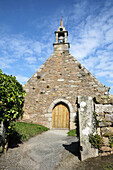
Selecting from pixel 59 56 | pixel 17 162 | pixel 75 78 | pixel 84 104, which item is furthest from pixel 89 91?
pixel 17 162

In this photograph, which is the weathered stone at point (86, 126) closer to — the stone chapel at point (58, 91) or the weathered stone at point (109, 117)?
the weathered stone at point (109, 117)

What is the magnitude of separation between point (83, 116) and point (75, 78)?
23.3 ft

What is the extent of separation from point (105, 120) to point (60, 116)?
6.70 m

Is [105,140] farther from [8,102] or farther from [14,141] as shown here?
[14,141]

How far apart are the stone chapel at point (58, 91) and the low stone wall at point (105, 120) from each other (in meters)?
6.04

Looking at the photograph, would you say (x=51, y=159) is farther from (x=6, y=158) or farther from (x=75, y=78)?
(x=75, y=78)

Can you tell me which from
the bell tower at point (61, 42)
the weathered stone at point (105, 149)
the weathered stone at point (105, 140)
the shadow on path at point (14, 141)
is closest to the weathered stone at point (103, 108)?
the weathered stone at point (105, 140)

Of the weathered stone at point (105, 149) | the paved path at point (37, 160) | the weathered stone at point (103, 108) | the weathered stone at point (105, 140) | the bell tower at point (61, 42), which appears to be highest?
the bell tower at point (61, 42)

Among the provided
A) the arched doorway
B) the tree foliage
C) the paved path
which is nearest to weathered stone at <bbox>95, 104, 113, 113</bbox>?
the paved path

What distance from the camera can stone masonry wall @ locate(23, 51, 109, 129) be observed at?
32.3 feet

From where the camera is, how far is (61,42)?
12.1 meters

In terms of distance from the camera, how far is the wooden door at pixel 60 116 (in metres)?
9.84

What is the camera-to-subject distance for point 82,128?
3.37 meters

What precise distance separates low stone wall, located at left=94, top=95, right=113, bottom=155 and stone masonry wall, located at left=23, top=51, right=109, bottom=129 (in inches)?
242
